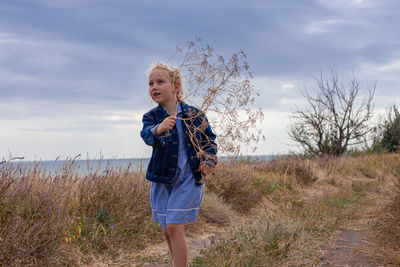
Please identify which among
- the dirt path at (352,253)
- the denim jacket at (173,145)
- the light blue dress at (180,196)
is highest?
the denim jacket at (173,145)

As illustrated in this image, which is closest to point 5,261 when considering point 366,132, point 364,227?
point 364,227

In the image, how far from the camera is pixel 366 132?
→ 2278cm

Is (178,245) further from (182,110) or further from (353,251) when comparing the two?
(353,251)

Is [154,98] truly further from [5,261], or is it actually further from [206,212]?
[206,212]

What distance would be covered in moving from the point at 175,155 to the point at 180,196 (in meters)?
0.36

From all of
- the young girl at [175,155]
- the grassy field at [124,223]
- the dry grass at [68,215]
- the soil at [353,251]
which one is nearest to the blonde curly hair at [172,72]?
the young girl at [175,155]

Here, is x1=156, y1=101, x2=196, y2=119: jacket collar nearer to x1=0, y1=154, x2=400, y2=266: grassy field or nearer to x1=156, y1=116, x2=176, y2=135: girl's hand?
x1=156, y1=116, x2=176, y2=135: girl's hand

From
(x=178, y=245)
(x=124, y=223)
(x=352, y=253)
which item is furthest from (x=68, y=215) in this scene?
(x=352, y=253)

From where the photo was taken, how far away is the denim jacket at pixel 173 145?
11.2 feet

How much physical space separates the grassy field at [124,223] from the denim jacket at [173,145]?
975mm

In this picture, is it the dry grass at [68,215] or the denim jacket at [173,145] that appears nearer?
the denim jacket at [173,145]

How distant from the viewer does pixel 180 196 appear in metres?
3.39

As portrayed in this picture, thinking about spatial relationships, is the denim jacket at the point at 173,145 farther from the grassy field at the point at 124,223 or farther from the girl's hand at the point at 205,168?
the grassy field at the point at 124,223

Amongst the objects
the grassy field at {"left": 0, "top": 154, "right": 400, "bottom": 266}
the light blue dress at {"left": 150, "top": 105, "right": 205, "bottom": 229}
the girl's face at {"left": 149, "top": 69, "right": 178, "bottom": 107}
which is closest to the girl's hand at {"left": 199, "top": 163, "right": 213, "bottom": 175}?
the light blue dress at {"left": 150, "top": 105, "right": 205, "bottom": 229}
